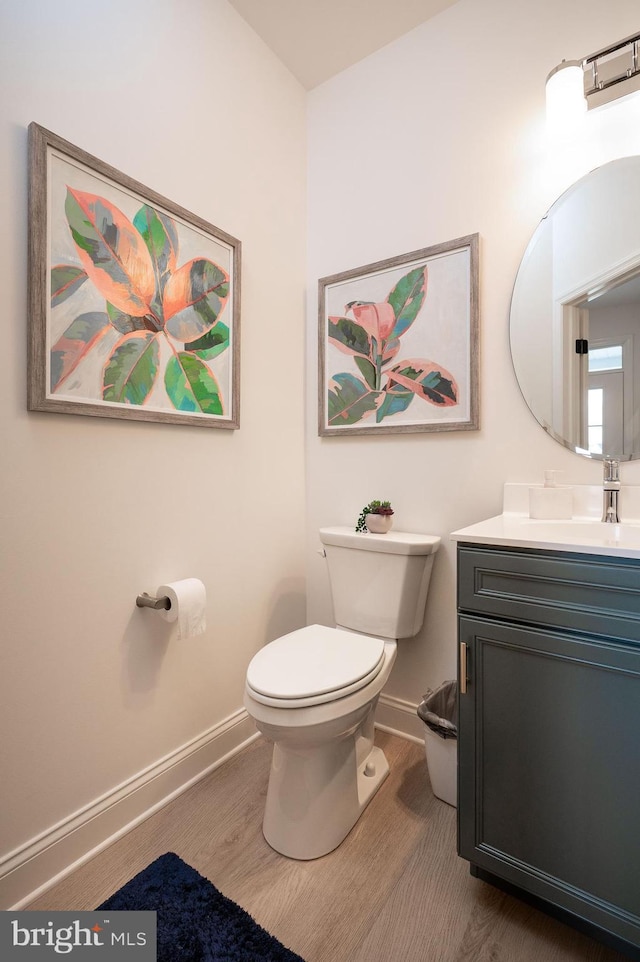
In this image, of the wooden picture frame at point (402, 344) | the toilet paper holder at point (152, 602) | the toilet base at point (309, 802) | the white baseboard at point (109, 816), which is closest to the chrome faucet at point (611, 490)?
the wooden picture frame at point (402, 344)

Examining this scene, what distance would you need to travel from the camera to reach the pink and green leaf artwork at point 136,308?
4.07 feet

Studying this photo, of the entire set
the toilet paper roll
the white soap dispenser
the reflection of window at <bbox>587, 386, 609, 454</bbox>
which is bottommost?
the toilet paper roll

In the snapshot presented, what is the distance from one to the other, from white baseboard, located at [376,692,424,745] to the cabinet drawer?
891 millimetres

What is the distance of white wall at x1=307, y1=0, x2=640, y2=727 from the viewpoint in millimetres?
1506

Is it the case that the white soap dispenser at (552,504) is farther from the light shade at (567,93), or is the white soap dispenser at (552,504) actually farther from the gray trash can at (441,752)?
the light shade at (567,93)

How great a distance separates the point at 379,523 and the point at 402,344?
0.69m

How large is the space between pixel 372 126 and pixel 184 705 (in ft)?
7.48

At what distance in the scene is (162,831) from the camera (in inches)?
54.7

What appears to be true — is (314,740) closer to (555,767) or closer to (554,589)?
(555,767)

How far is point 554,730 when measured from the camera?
1017mm

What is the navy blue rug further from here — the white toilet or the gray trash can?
the gray trash can

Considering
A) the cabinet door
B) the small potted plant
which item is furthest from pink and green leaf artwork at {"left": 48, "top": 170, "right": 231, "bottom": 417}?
the cabinet door

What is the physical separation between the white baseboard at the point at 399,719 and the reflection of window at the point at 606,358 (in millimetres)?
1350

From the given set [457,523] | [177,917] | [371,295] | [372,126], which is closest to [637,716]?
[457,523]
